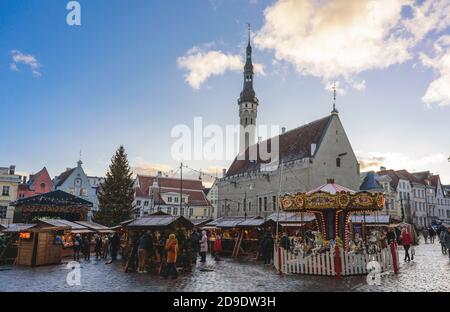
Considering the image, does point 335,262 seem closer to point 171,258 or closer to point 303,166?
point 171,258

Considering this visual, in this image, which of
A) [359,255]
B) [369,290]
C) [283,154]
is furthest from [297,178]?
[369,290]

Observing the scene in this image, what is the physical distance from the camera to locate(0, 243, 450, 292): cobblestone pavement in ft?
39.5

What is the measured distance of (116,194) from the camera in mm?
41188

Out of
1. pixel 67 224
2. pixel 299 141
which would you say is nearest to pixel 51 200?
pixel 67 224

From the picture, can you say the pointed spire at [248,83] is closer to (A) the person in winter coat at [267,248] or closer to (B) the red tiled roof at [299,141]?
(B) the red tiled roof at [299,141]

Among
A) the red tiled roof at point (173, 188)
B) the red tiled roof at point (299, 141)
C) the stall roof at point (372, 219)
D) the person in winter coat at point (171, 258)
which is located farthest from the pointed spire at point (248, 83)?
the person in winter coat at point (171, 258)

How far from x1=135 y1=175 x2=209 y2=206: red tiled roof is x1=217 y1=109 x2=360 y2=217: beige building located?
17.4m

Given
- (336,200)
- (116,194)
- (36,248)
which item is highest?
(116,194)

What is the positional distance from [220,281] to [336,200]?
7.28m

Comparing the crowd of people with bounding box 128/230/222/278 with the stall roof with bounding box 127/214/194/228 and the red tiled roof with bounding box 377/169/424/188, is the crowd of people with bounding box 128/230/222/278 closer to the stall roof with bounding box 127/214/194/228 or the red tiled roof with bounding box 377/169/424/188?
the stall roof with bounding box 127/214/194/228

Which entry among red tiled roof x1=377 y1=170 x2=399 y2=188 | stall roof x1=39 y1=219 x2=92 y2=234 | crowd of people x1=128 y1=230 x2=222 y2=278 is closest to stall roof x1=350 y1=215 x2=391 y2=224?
crowd of people x1=128 y1=230 x2=222 y2=278
